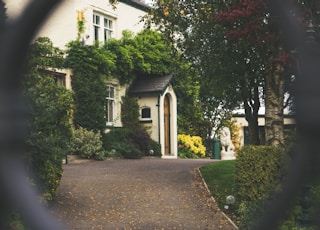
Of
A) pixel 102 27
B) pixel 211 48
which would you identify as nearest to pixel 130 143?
pixel 102 27

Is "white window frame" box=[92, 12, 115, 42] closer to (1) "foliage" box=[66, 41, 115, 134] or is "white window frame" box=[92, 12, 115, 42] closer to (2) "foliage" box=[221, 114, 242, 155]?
(1) "foliage" box=[66, 41, 115, 134]

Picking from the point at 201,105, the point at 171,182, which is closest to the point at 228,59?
the point at 171,182

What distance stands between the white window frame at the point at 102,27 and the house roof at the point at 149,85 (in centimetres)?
263

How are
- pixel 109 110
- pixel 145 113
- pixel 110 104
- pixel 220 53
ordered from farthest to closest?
pixel 145 113 < pixel 110 104 < pixel 109 110 < pixel 220 53

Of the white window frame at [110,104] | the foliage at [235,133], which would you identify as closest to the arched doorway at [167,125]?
the white window frame at [110,104]

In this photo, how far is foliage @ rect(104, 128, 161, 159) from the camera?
1777cm

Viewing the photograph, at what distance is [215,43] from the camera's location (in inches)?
431

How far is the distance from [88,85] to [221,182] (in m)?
8.59

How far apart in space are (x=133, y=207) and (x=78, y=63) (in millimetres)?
10215

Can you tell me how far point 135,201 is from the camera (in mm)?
9008

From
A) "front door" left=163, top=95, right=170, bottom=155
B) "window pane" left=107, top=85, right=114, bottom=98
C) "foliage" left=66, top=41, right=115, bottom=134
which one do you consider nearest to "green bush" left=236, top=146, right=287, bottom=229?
"foliage" left=66, top=41, right=115, bottom=134

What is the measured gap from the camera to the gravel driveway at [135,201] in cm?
762

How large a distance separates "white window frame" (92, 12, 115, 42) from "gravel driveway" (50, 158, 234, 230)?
28.2 ft

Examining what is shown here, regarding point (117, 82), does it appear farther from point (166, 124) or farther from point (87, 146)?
point (87, 146)
